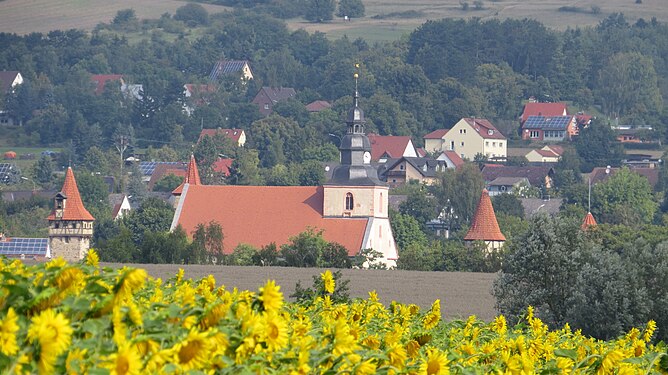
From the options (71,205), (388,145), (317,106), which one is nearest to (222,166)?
(388,145)

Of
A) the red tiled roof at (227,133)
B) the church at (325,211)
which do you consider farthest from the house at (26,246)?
the red tiled roof at (227,133)

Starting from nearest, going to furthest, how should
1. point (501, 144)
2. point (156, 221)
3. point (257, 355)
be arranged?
point (257, 355)
point (156, 221)
point (501, 144)

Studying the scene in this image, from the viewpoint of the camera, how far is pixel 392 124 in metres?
178

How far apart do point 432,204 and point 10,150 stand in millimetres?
47736

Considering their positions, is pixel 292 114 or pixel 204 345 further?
pixel 292 114

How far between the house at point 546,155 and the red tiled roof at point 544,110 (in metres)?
11.6

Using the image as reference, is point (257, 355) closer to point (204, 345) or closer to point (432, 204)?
point (204, 345)

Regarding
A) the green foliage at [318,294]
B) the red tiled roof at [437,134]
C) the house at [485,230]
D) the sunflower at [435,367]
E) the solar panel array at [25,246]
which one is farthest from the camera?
the red tiled roof at [437,134]

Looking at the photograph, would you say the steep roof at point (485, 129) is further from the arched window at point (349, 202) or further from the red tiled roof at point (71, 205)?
the arched window at point (349, 202)

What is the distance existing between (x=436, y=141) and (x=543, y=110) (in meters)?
11.7

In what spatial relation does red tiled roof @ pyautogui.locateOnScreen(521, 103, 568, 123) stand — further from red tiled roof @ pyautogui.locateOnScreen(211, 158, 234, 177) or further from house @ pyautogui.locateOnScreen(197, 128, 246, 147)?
red tiled roof @ pyautogui.locateOnScreen(211, 158, 234, 177)

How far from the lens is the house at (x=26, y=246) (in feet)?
305

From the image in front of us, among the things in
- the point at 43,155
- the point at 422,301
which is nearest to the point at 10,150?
the point at 43,155

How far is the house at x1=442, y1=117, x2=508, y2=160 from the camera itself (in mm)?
173375
